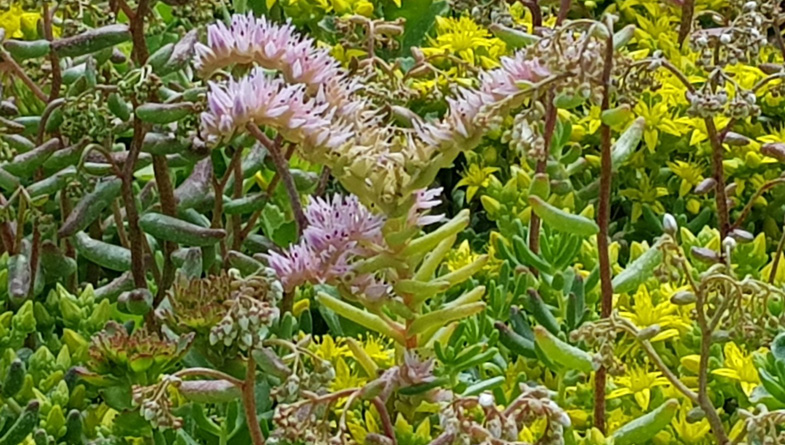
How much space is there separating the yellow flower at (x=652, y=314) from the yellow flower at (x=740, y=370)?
62 millimetres

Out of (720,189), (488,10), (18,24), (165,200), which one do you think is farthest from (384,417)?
(18,24)

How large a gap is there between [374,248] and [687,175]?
63 cm

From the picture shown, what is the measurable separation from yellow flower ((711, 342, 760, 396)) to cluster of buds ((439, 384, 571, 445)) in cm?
21

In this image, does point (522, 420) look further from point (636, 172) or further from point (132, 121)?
point (636, 172)

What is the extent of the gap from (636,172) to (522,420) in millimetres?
690

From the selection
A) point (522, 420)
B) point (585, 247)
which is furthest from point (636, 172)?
point (522, 420)

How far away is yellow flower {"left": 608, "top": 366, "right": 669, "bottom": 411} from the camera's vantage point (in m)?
0.85

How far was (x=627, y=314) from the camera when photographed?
0.94m

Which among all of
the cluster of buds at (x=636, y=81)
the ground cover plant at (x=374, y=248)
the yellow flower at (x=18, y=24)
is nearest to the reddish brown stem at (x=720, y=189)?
the ground cover plant at (x=374, y=248)

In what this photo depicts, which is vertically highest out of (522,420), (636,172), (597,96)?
(597,96)

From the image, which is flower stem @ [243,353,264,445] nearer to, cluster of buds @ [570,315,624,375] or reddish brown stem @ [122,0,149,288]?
cluster of buds @ [570,315,624,375]

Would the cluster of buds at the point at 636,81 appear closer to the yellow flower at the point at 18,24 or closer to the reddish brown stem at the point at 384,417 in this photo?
the reddish brown stem at the point at 384,417

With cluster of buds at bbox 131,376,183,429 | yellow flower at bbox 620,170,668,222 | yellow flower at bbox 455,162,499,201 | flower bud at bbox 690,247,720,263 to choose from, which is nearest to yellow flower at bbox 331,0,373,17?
yellow flower at bbox 455,162,499,201

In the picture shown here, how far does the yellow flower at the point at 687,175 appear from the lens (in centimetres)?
130
